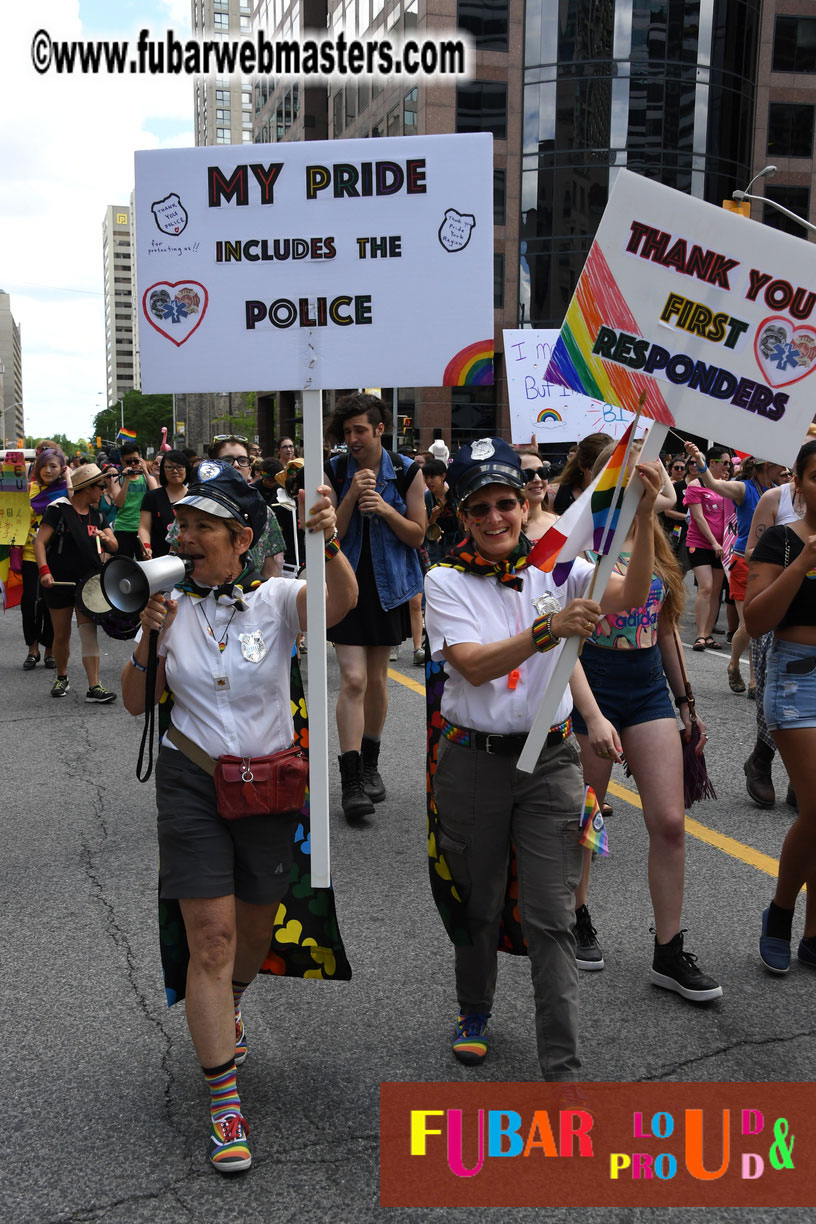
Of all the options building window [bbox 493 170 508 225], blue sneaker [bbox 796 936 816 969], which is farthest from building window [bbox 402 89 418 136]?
blue sneaker [bbox 796 936 816 969]

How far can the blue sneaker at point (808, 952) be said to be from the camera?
4066mm

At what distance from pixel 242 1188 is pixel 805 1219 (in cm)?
137

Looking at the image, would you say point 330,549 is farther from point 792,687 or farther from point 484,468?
point 792,687

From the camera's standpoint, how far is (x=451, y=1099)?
320 centimetres

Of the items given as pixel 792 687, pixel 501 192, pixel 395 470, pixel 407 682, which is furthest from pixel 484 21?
pixel 792 687

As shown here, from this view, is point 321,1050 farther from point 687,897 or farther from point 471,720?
point 687,897

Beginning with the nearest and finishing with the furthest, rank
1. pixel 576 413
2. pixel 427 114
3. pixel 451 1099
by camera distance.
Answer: pixel 451 1099 < pixel 576 413 < pixel 427 114

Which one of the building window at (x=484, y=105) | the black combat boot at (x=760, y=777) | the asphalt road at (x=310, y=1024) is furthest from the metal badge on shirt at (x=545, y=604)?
the building window at (x=484, y=105)

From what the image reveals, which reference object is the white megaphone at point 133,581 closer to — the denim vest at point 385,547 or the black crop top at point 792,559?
the black crop top at point 792,559

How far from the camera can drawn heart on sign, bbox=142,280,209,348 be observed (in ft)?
10.7

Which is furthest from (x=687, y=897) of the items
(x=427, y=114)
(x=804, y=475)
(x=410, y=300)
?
(x=427, y=114)

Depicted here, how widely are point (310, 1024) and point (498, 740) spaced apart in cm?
122

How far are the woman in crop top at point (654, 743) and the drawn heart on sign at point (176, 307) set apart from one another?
1438 millimetres

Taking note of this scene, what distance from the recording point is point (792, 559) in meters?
4.04
